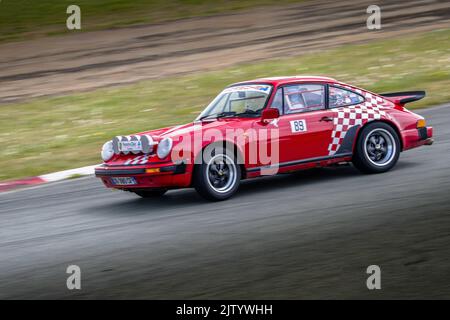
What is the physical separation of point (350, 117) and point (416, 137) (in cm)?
95

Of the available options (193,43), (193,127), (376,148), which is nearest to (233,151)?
(193,127)

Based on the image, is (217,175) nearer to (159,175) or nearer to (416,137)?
(159,175)

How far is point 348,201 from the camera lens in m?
8.91

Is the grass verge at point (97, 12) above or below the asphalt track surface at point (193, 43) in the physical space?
above

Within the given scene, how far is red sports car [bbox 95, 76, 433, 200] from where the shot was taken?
9102 mm

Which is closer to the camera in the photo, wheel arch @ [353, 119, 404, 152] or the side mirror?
the side mirror

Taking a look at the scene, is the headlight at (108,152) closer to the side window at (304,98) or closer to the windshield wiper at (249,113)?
the windshield wiper at (249,113)

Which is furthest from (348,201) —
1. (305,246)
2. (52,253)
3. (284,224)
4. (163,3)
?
(163,3)

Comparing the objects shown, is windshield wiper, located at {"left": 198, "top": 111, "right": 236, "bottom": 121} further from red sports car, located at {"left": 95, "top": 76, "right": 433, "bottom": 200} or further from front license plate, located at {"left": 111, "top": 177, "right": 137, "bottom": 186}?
front license plate, located at {"left": 111, "top": 177, "right": 137, "bottom": 186}

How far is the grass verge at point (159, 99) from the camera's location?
46.9 ft

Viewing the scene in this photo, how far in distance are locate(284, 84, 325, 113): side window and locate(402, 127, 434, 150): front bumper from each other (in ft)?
3.64

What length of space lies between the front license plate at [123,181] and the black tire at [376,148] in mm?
2609

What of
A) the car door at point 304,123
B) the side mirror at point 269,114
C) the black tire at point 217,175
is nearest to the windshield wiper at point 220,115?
the side mirror at point 269,114

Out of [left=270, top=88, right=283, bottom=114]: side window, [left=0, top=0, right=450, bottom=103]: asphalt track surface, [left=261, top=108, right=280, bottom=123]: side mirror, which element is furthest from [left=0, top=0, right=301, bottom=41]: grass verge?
[left=261, top=108, right=280, bottom=123]: side mirror
